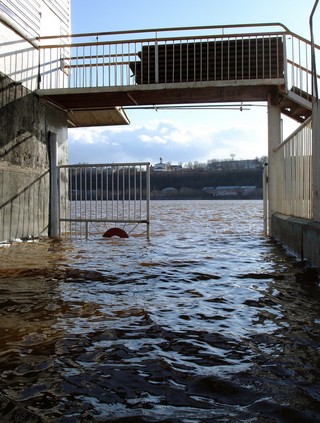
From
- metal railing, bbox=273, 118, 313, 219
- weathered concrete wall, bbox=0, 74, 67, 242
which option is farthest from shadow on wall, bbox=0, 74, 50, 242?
metal railing, bbox=273, 118, 313, 219

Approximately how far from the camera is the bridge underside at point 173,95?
11117 mm

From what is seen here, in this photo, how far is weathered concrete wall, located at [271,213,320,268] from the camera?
235 inches

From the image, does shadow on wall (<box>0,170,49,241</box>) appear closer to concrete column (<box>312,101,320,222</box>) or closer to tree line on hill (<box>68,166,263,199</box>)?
concrete column (<box>312,101,320,222</box>)

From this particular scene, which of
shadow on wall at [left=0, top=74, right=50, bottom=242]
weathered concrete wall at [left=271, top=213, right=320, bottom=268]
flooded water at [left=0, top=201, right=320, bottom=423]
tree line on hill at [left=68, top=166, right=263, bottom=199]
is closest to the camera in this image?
flooded water at [left=0, top=201, right=320, bottom=423]

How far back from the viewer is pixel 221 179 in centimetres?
12212

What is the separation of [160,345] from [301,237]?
15.1ft

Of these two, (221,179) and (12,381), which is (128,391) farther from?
(221,179)

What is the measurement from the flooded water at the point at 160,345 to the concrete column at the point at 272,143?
551cm

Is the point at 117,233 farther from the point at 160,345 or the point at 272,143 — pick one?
the point at 160,345

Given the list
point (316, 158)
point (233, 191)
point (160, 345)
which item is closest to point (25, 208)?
point (316, 158)

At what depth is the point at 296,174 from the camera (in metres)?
8.19

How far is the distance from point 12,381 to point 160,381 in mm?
831

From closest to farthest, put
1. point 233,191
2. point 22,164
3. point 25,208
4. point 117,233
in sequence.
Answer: point 22,164 < point 25,208 < point 117,233 < point 233,191

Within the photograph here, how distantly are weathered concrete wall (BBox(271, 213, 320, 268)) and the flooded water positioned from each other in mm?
304
